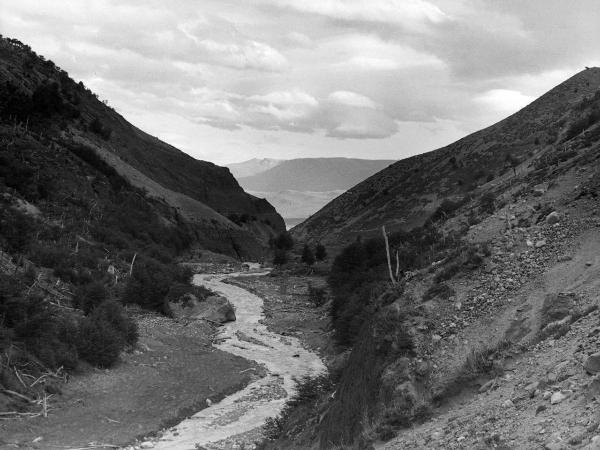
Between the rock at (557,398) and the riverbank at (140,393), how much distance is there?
15.2 meters

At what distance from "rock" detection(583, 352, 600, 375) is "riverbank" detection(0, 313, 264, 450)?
15.7 metres

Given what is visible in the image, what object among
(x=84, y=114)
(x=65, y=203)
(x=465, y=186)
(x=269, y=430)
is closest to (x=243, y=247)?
(x=84, y=114)

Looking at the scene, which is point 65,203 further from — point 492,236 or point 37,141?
point 492,236

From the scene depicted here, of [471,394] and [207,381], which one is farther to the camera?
[207,381]

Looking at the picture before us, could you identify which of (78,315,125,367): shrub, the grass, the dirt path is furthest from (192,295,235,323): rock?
the grass

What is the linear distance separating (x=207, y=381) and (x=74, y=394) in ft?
21.4

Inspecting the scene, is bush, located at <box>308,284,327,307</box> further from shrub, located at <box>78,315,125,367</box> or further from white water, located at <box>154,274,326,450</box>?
shrub, located at <box>78,315,125,367</box>

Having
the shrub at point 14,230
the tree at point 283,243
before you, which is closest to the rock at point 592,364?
the shrub at point 14,230

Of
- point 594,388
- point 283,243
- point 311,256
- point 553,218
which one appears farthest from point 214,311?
point 283,243

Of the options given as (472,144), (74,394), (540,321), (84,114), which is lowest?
(74,394)

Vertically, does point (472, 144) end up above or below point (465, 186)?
above

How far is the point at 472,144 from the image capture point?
8738 cm

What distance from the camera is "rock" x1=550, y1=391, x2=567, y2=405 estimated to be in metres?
8.52

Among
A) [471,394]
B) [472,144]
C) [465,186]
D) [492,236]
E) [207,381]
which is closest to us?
[471,394]
